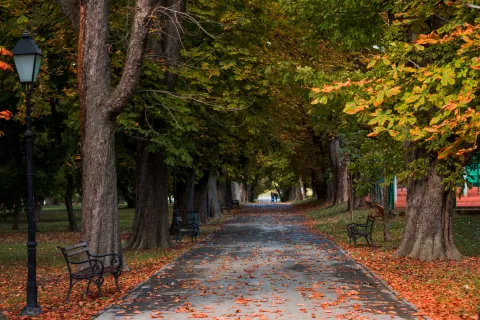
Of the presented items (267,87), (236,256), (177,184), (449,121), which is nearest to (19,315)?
(449,121)

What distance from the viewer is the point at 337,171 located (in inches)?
1960

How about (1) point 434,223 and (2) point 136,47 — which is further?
(1) point 434,223

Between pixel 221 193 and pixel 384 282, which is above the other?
pixel 221 193

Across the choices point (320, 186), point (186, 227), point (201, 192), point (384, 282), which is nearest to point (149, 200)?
point (186, 227)

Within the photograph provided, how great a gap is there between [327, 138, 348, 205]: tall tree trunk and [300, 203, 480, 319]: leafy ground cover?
1902cm

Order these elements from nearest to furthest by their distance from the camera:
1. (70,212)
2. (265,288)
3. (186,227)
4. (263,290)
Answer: (263,290), (265,288), (186,227), (70,212)

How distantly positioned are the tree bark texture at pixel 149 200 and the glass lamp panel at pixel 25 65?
1281 centimetres

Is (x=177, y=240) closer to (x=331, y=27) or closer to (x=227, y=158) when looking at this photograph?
(x=227, y=158)

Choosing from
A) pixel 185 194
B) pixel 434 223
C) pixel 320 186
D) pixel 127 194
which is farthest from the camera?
pixel 127 194

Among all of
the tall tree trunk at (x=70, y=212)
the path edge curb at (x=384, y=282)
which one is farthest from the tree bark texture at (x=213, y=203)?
the path edge curb at (x=384, y=282)

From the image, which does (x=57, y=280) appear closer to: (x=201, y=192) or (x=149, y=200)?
(x=149, y=200)

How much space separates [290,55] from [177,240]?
10.9 metres

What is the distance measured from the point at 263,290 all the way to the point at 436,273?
4485 mm

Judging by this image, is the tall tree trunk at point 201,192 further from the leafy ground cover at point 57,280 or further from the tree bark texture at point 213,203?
the leafy ground cover at point 57,280
